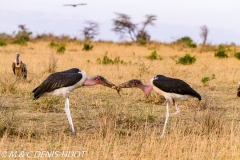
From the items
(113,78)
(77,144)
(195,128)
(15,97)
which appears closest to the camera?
(77,144)

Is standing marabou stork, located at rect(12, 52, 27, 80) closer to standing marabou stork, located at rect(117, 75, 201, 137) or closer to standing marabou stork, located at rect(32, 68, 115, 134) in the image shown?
standing marabou stork, located at rect(32, 68, 115, 134)

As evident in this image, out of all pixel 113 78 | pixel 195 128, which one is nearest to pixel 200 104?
pixel 195 128

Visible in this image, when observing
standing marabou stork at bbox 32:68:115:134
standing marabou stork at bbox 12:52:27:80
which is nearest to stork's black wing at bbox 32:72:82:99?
standing marabou stork at bbox 32:68:115:134

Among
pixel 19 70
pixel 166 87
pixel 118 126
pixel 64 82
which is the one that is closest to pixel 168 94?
pixel 166 87

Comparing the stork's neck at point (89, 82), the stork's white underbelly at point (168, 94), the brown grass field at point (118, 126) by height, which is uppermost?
the stork's neck at point (89, 82)

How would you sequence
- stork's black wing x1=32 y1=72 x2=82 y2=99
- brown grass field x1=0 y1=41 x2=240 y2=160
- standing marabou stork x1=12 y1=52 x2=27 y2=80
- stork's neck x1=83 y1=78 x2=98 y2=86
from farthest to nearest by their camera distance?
standing marabou stork x1=12 y1=52 x2=27 y2=80, stork's neck x1=83 y1=78 x2=98 y2=86, stork's black wing x1=32 y1=72 x2=82 y2=99, brown grass field x1=0 y1=41 x2=240 y2=160

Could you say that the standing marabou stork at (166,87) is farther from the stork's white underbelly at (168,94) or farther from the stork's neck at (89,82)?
the stork's neck at (89,82)

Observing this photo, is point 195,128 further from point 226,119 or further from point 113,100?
point 113,100

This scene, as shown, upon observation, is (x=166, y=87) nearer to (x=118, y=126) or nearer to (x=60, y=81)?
(x=118, y=126)

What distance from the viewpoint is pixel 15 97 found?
379 inches

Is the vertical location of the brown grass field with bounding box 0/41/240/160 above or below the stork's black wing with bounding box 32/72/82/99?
below

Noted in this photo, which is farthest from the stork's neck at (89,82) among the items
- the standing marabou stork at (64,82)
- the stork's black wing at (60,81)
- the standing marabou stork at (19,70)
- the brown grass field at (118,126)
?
the standing marabou stork at (19,70)

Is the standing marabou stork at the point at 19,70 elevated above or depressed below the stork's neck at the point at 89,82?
below

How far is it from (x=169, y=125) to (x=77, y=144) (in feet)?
6.28
